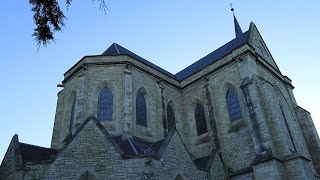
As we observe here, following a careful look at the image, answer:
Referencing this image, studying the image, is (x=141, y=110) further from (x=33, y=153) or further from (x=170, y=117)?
(x=33, y=153)

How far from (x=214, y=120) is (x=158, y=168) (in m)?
7.58

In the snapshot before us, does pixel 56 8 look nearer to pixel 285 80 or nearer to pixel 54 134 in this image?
pixel 54 134

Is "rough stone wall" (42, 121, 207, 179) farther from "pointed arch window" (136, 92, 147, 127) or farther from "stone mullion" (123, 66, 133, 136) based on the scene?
"pointed arch window" (136, 92, 147, 127)

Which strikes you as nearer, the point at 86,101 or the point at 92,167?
the point at 92,167

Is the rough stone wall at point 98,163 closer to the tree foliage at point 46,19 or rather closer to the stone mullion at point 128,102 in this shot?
the stone mullion at point 128,102

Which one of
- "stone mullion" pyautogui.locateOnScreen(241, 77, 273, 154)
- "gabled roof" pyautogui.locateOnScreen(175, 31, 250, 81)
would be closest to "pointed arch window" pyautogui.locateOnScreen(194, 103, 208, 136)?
"gabled roof" pyautogui.locateOnScreen(175, 31, 250, 81)

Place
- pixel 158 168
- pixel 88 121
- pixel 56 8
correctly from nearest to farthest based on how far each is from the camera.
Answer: pixel 56 8 → pixel 158 168 → pixel 88 121

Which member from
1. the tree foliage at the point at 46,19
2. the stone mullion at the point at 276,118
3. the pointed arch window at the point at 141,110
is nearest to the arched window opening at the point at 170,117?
the pointed arch window at the point at 141,110

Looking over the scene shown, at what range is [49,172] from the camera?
33.6ft

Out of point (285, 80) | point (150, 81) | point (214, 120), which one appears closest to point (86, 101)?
point (150, 81)

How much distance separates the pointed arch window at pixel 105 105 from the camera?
16141mm

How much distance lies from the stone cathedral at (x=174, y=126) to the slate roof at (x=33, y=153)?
61 millimetres

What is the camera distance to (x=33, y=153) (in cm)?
1298

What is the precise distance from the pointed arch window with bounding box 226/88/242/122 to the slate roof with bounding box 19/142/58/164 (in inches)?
404
